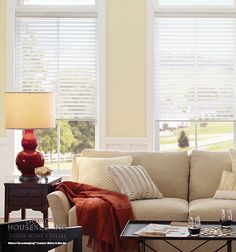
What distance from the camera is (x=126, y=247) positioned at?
18.9ft

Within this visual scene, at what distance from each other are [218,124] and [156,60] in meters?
1.09

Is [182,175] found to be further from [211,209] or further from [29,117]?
[29,117]

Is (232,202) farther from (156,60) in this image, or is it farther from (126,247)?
(156,60)

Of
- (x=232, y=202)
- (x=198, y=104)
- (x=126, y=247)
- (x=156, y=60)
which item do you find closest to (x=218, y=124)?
(x=198, y=104)

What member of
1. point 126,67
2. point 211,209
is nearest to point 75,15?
point 126,67

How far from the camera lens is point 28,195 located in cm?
646

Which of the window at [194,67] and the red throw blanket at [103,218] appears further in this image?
the window at [194,67]

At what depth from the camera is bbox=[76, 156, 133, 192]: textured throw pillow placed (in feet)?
20.8

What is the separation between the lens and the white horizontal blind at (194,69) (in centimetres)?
812

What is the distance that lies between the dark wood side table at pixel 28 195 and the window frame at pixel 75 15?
5.92 feet

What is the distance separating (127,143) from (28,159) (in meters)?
1.78

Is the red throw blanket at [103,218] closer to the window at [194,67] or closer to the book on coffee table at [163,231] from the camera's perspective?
the book on coffee table at [163,231]

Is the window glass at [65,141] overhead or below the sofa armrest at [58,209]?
overhead

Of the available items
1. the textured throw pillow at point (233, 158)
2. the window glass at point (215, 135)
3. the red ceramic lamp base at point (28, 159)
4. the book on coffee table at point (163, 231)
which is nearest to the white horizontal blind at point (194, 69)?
the window glass at point (215, 135)
